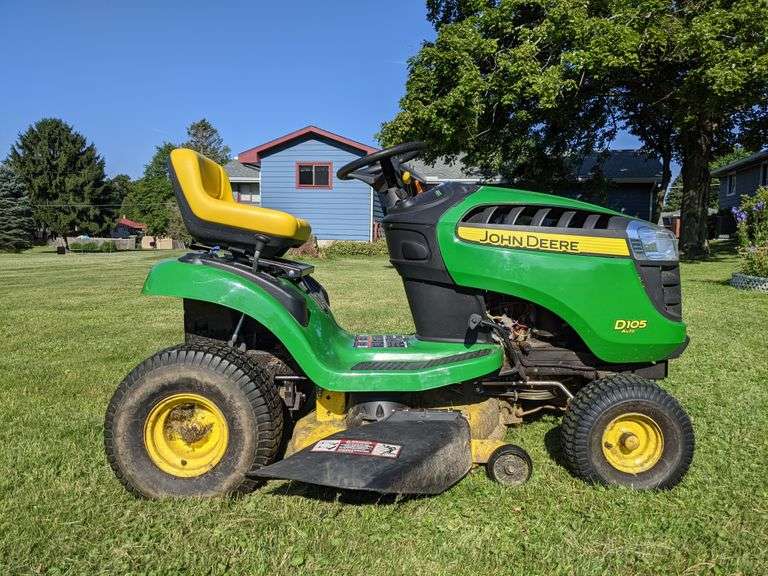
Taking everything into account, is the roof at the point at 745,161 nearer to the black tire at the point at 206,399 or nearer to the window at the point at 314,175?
the window at the point at 314,175

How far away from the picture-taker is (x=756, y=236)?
974 centimetres

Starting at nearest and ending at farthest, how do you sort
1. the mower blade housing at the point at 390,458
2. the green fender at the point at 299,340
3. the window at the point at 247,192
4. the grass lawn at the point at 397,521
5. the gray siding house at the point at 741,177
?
the grass lawn at the point at 397,521
the mower blade housing at the point at 390,458
the green fender at the point at 299,340
the gray siding house at the point at 741,177
the window at the point at 247,192

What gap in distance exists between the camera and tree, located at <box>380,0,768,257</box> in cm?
1279

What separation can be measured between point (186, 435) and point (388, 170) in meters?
1.62

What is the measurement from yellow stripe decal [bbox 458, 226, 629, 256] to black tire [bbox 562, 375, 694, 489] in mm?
633

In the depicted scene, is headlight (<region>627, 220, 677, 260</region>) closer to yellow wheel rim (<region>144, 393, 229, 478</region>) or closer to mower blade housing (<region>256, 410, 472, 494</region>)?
mower blade housing (<region>256, 410, 472, 494</region>)

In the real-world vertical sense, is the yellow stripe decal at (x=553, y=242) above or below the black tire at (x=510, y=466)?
above

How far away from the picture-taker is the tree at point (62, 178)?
44.4m

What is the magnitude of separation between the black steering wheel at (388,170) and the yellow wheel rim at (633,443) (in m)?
1.53

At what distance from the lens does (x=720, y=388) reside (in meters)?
4.18

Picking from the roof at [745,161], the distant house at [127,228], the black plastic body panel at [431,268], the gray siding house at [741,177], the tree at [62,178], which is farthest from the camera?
the distant house at [127,228]

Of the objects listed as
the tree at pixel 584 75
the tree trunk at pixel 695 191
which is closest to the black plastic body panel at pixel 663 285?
the tree at pixel 584 75

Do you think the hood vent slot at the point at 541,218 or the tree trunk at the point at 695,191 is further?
the tree trunk at the point at 695,191

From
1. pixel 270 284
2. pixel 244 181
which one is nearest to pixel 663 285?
pixel 270 284
